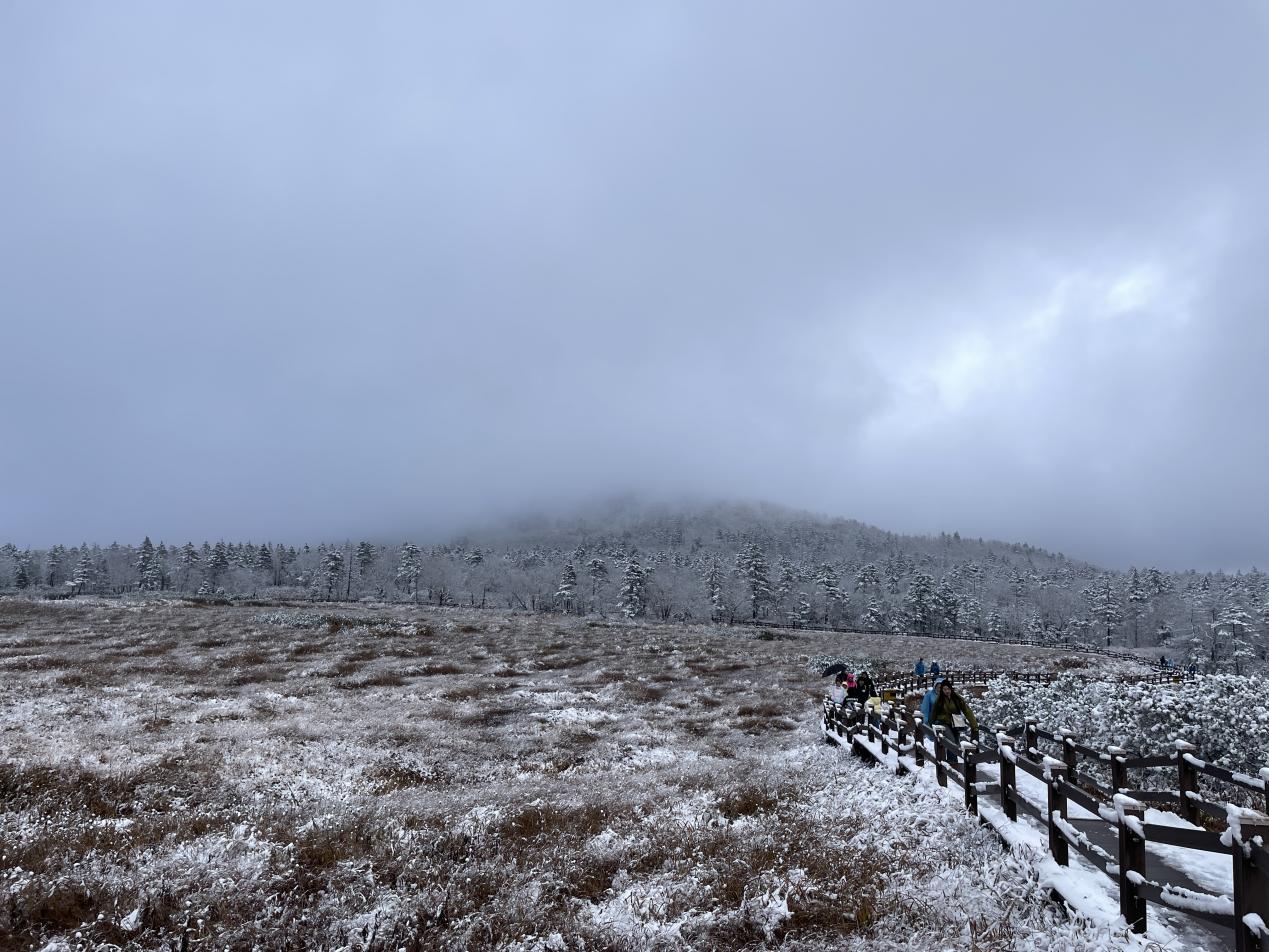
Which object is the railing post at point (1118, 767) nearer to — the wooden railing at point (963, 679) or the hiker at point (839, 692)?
the hiker at point (839, 692)

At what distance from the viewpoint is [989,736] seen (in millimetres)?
21359

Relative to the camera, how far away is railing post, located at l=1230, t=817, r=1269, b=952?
4820 millimetres

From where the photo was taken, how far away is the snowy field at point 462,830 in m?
7.44

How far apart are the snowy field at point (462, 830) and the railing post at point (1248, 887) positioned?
1.48 metres

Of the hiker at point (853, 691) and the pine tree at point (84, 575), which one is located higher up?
the hiker at point (853, 691)

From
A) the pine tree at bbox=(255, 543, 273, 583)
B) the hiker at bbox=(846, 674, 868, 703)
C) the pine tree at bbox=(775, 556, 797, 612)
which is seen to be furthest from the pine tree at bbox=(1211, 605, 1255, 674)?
the pine tree at bbox=(255, 543, 273, 583)

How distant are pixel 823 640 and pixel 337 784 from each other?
63.3 metres

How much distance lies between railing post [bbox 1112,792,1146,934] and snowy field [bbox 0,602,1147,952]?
0.47m

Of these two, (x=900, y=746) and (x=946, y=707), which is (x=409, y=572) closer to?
(x=900, y=746)

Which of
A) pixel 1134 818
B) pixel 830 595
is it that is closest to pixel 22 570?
pixel 830 595

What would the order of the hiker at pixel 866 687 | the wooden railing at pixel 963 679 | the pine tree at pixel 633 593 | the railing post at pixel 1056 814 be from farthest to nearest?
the pine tree at pixel 633 593 < the wooden railing at pixel 963 679 < the hiker at pixel 866 687 < the railing post at pixel 1056 814

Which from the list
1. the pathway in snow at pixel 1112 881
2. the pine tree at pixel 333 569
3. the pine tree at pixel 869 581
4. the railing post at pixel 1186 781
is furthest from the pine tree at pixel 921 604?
the pine tree at pixel 333 569

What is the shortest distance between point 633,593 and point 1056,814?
309 feet

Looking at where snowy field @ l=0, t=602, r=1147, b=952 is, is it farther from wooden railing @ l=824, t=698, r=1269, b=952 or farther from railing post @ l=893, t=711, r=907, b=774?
wooden railing @ l=824, t=698, r=1269, b=952
